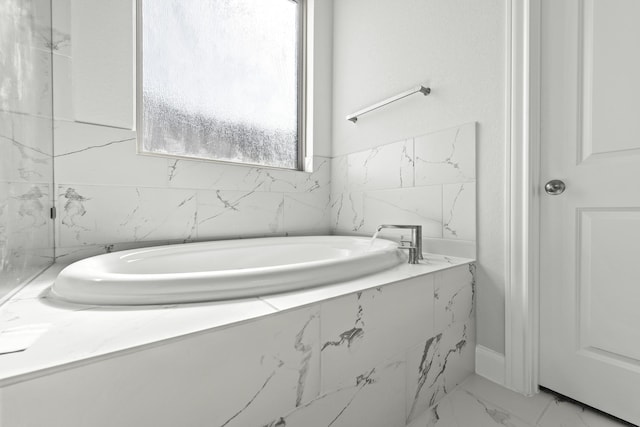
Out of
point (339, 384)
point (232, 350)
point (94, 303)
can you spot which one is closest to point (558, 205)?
point (339, 384)

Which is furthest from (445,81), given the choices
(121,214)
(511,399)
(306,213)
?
(121,214)

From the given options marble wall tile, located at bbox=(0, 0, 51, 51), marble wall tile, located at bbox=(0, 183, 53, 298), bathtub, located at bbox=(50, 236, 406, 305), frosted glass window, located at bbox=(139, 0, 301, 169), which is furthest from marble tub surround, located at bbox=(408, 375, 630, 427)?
marble wall tile, located at bbox=(0, 0, 51, 51)

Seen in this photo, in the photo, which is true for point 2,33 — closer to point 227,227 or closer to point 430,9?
point 227,227

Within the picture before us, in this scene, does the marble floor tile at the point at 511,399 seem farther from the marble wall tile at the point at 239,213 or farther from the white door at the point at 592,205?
the marble wall tile at the point at 239,213

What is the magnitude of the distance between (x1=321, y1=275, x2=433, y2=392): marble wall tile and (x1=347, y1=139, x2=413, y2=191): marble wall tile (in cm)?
70

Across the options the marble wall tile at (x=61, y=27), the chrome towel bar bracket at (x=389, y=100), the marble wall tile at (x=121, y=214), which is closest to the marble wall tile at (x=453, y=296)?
the chrome towel bar bracket at (x=389, y=100)

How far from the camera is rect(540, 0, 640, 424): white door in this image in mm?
955

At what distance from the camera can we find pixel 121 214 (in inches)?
51.3

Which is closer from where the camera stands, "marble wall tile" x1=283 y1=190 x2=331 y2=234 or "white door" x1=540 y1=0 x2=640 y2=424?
"white door" x1=540 y1=0 x2=640 y2=424

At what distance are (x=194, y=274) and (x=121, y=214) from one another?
0.84 m

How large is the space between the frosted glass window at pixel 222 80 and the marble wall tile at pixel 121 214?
0.86ft

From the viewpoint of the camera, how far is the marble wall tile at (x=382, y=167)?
1.53 m

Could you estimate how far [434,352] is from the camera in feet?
3.39

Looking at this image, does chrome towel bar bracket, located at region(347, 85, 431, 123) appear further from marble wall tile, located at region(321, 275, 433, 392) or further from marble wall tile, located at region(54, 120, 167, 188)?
marble wall tile, located at region(54, 120, 167, 188)
